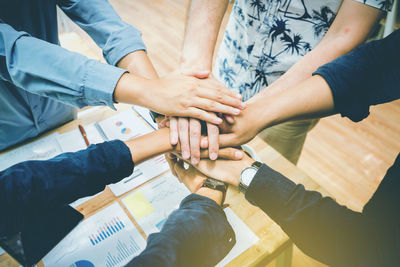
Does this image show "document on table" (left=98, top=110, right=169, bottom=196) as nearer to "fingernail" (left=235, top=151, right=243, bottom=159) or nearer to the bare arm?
"fingernail" (left=235, top=151, right=243, bottom=159)

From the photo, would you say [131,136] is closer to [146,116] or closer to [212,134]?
[146,116]

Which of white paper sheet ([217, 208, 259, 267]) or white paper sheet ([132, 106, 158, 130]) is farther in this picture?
white paper sheet ([132, 106, 158, 130])

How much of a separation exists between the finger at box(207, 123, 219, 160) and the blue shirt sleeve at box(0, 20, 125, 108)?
1.27 ft

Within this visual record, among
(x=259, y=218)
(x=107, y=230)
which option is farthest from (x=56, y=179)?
(x=259, y=218)

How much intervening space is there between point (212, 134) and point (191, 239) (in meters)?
0.41

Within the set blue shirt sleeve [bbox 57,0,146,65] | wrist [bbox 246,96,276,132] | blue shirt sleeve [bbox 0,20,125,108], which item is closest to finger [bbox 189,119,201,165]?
wrist [bbox 246,96,276,132]

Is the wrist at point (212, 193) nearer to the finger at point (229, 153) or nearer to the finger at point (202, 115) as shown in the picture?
the finger at point (229, 153)

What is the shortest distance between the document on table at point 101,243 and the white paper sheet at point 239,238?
288 millimetres

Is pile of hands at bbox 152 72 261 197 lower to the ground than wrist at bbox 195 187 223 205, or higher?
higher

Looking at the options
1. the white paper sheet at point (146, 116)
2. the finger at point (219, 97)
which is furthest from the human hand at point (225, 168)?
the white paper sheet at point (146, 116)

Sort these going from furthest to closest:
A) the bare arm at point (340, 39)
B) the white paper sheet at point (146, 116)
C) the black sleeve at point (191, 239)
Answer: the white paper sheet at point (146, 116) → the bare arm at point (340, 39) → the black sleeve at point (191, 239)

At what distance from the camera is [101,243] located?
75 centimetres

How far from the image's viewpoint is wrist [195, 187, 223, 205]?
0.85m

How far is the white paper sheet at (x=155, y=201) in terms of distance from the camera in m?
0.82
